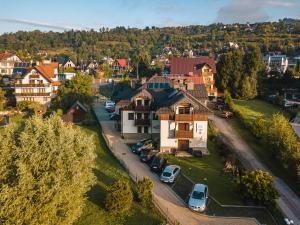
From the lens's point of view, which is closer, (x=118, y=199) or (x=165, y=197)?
(x=118, y=199)

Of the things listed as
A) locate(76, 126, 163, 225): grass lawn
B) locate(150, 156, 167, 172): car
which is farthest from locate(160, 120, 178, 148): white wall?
locate(76, 126, 163, 225): grass lawn

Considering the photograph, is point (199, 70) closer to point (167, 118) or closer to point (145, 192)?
point (167, 118)

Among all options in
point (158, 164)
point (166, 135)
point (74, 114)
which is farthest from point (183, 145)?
point (74, 114)

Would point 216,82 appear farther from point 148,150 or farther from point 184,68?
point 148,150

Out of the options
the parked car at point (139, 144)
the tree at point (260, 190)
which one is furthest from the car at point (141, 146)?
the tree at point (260, 190)

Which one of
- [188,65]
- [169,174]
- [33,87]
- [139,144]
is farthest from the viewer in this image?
[188,65]

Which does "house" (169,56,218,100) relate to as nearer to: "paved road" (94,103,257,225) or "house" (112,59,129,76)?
"paved road" (94,103,257,225)
